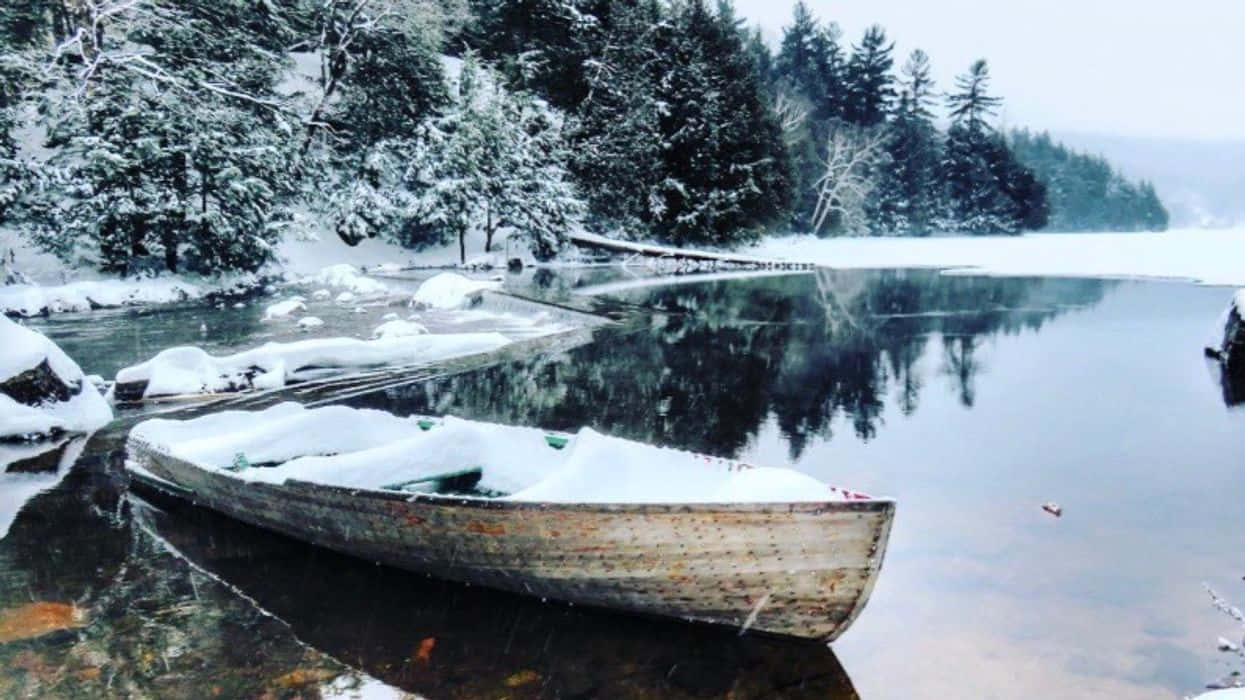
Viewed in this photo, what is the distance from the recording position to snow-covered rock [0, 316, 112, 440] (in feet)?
38.1

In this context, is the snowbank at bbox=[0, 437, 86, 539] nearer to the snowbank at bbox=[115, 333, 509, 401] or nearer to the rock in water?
the snowbank at bbox=[115, 333, 509, 401]

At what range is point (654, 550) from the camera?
19.5 ft

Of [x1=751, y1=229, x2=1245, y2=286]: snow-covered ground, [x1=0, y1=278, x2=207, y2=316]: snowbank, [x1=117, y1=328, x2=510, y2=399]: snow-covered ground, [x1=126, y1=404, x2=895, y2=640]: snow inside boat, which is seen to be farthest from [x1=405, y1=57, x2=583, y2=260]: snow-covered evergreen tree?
[x1=126, y1=404, x2=895, y2=640]: snow inside boat

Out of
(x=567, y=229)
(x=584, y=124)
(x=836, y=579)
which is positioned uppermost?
(x=584, y=124)

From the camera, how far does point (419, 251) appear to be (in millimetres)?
38688

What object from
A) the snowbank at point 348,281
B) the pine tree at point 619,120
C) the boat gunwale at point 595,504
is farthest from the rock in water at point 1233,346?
the pine tree at point 619,120

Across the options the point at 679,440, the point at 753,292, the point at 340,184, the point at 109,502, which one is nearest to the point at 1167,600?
the point at 679,440

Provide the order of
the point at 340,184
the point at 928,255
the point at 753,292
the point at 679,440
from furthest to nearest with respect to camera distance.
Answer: the point at 928,255
the point at 340,184
the point at 753,292
the point at 679,440

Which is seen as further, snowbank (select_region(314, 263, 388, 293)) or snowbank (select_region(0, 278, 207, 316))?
snowbank (select_region(314, 263, 388, 293))

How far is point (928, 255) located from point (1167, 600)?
48774mm

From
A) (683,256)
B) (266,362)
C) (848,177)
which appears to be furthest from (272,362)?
(848,177)

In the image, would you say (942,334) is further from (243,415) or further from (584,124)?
(584,124)

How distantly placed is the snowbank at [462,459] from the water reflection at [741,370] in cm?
418

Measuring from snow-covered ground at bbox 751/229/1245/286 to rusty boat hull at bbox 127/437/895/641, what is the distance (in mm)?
37398
